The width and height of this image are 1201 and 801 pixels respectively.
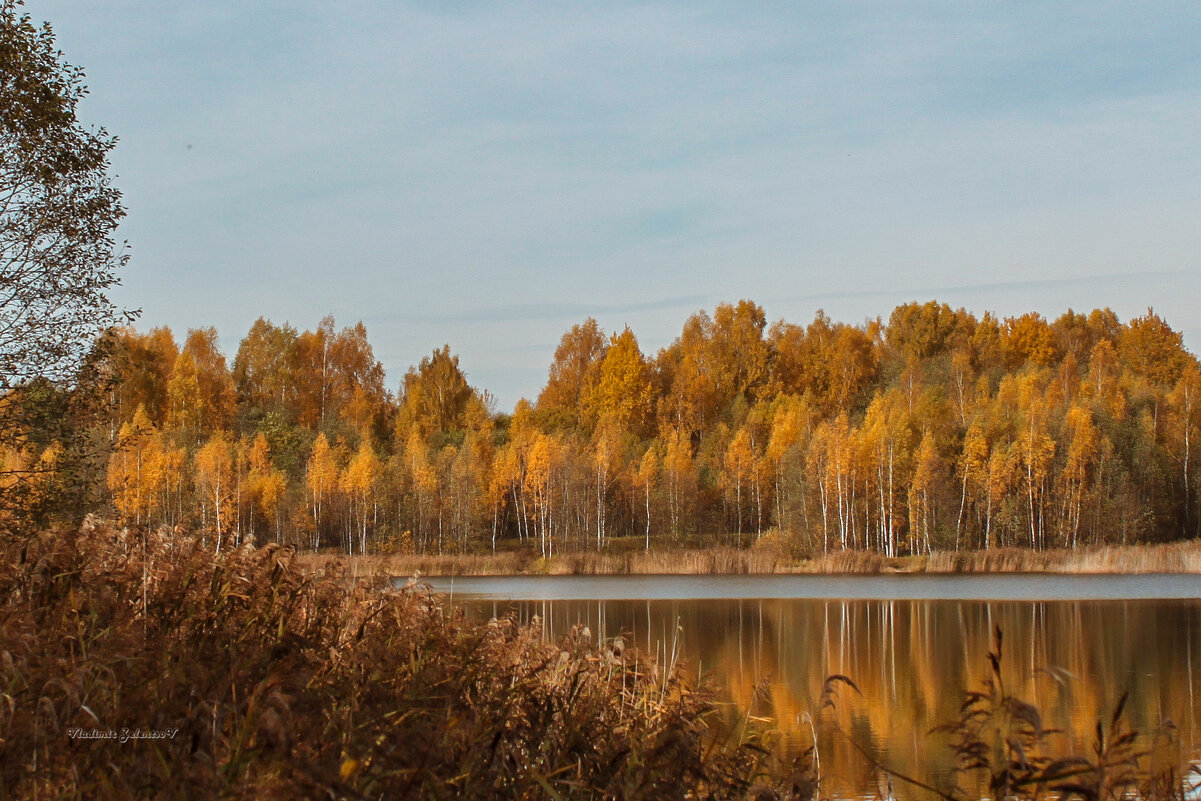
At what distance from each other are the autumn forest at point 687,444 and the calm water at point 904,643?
1405 cm

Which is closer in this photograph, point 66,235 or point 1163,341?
point 66,235

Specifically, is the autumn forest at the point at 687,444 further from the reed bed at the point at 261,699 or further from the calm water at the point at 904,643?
the reed bed at the point at 261,699

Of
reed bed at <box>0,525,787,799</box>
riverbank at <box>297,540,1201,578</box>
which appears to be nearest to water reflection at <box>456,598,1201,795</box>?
reed bed at <box>0,525,787,799</box>

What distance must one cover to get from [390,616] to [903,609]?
A: 82.5ft

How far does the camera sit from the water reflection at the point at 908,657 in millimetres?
11633

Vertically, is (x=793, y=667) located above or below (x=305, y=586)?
below

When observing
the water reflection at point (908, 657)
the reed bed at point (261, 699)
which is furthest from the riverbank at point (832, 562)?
the reed bed at point (261, 699)

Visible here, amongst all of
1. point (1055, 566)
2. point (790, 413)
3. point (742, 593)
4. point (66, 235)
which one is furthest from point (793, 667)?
point (790, 413)

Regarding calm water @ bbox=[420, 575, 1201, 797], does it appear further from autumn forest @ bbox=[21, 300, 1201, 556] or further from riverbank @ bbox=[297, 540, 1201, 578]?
autumn forest @ bbox=[21, 300, 1201, 556]

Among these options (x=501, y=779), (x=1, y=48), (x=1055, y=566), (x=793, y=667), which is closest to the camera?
(x=501, y=779)

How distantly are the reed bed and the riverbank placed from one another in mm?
38335

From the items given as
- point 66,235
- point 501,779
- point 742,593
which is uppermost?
point 66,235

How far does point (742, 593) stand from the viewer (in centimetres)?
3638

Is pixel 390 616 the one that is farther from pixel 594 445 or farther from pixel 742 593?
pixel 594 445
